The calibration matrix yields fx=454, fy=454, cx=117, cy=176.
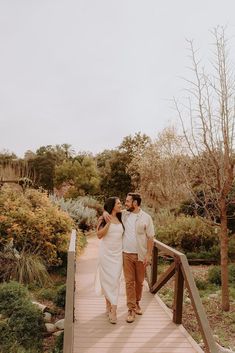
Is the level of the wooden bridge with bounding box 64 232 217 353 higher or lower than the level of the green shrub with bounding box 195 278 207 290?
higher

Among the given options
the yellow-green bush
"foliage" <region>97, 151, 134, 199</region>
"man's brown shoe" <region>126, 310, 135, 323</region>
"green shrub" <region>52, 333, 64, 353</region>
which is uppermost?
"foliage" <region>97, 151, 134, 199</region>

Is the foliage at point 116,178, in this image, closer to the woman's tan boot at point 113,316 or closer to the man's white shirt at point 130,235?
the man's white shirt at point 130,235

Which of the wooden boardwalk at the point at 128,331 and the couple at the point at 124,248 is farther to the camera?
the couple at the point at 124,248

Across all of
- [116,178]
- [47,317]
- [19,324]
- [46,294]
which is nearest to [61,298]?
[47,317]

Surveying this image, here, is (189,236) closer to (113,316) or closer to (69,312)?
(113,316)

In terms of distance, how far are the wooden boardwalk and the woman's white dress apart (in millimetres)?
455

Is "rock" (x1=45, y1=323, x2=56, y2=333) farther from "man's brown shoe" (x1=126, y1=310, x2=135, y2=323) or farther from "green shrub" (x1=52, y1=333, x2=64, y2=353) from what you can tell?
"man's brown shoe" (x1=126, y1=310, x2=135, y2=323)

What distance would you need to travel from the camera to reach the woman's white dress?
630 cm

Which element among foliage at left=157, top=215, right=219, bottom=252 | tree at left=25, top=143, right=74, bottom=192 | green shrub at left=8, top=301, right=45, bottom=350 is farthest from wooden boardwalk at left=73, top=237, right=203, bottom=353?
tree at left=25, top=143, right=74, bottom=192

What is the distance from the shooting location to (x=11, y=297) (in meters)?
7.72

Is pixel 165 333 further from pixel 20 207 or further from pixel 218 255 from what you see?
pixel 218 255

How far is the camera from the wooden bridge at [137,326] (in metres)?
5.32

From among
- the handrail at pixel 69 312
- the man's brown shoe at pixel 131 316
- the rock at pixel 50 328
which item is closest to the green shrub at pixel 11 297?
the rock at pixel 50 328

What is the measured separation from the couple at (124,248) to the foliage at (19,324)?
4.19 ft
